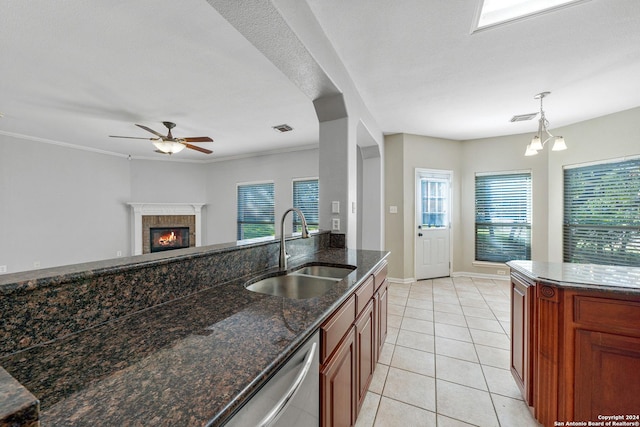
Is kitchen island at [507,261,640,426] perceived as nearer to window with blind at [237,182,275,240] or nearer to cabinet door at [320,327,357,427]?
cabinet door at [320,327,357,427]

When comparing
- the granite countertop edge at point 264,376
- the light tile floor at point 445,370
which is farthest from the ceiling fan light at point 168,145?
the light tile floor at point 445,370

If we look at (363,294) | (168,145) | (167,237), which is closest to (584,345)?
(363,294)

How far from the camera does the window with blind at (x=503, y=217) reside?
4.29 meters

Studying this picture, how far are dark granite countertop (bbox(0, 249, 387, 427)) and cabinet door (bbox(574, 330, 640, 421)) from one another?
1.41 metres

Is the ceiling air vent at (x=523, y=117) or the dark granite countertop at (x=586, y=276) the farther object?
the ceiling air vent at (x=523, y=117)

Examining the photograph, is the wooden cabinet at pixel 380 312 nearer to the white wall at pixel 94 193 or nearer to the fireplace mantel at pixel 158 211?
the white wall at pixel 94 193

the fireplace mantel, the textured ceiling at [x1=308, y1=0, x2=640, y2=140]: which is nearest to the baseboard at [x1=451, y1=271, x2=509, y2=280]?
the textured ceiling at [x1=308, y1=0, x2=640, y2=140]

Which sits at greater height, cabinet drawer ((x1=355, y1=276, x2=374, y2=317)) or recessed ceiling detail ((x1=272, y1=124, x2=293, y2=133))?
recessed ceiling detail ((x1=272, y1=124, x2=293, y2=133))

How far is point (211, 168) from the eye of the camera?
645cm

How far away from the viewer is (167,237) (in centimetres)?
622

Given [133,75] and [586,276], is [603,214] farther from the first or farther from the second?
[133,75]

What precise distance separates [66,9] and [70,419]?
245cm

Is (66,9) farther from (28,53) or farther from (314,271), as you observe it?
(314,271)

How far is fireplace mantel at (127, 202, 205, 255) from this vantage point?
228 inches
